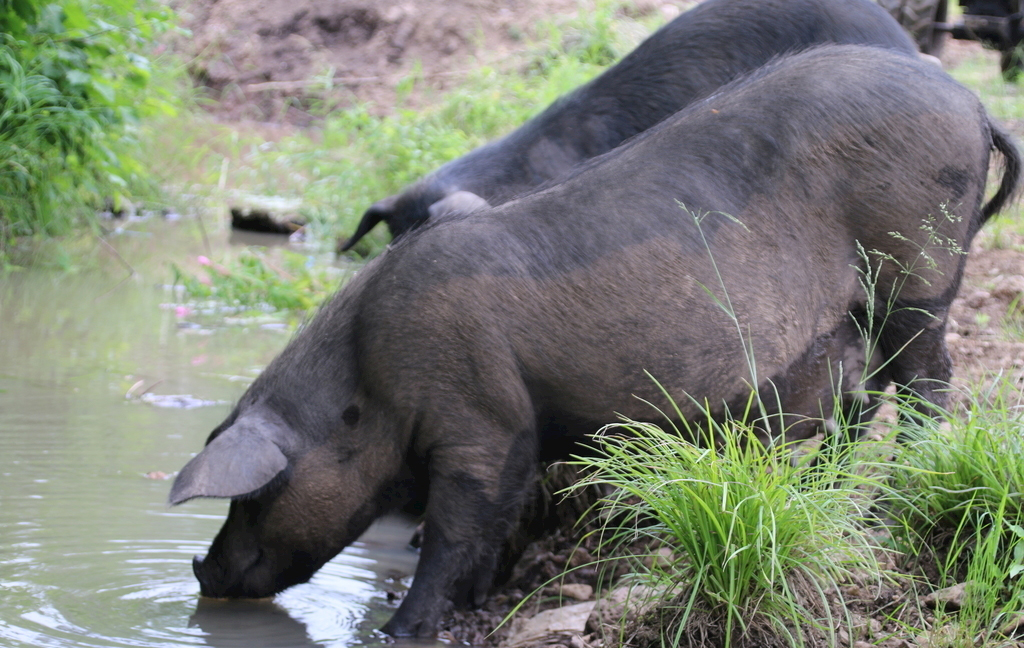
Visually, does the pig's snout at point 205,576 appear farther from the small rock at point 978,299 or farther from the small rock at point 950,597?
the small rock at point 978,299

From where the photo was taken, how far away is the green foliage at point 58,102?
21.0 feet

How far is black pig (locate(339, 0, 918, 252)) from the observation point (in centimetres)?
482

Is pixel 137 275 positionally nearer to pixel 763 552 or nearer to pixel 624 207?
pixel 624 207

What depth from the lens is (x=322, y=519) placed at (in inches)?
128

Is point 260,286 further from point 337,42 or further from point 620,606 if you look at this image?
point 337,42

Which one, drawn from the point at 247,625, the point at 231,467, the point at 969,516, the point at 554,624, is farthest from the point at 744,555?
the point at 247,625

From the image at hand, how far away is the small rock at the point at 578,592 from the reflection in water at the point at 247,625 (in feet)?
2.47

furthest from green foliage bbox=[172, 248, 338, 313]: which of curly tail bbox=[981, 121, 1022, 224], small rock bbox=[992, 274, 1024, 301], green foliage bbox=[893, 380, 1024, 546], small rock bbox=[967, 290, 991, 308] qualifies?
green foliage bbox=[893, 380, 1024, 546]

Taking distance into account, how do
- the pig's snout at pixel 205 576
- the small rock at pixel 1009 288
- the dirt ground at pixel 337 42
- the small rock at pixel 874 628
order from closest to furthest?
the small rock at pixel 874 628 → the pig's snout at pixel 205 576 → the small rock at pixel 1009 288 → the dirt ground at pixel 337 42

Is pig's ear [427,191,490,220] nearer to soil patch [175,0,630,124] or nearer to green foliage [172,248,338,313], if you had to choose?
green foliage [172,248,338,313]

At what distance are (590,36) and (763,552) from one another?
978 centimetres

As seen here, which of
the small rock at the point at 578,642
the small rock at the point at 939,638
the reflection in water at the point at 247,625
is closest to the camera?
the small rock at the point at 939,638

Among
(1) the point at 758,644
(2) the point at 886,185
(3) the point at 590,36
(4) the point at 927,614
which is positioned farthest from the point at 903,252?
(3) the point at 590,36

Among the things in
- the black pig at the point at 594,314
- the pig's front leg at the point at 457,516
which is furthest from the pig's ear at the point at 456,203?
the pig's front leg at the point at 457,516
